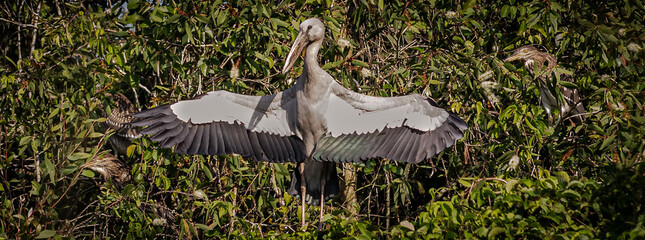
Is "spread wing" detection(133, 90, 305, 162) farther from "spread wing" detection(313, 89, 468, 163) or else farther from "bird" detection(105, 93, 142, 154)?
"bird" detection(105, 93, 142, 154)

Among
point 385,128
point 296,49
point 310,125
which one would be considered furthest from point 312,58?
point 385,128

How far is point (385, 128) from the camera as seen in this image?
3998 millimetres

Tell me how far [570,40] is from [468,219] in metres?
1.76

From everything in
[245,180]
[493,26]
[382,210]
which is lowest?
[382,210]

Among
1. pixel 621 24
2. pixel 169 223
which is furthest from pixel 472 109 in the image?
pixel 169 223

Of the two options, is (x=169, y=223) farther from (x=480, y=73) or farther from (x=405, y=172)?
(x=480, y=73)

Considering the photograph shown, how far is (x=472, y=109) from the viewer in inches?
154

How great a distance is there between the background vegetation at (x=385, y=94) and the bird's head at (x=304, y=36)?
0.07 metres

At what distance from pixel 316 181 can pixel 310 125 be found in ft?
Result: 1.40

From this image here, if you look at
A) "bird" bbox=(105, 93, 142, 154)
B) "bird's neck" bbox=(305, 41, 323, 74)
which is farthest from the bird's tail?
"bird" bbox=(105, 93, 142, 154)

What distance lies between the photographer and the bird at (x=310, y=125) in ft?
12.4

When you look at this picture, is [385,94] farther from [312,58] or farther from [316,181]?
[316,181]

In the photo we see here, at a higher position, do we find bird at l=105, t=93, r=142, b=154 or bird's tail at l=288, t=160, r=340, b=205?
bird's tail at l=288, t=160, r=340, b=205

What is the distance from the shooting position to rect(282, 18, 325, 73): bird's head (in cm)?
389
